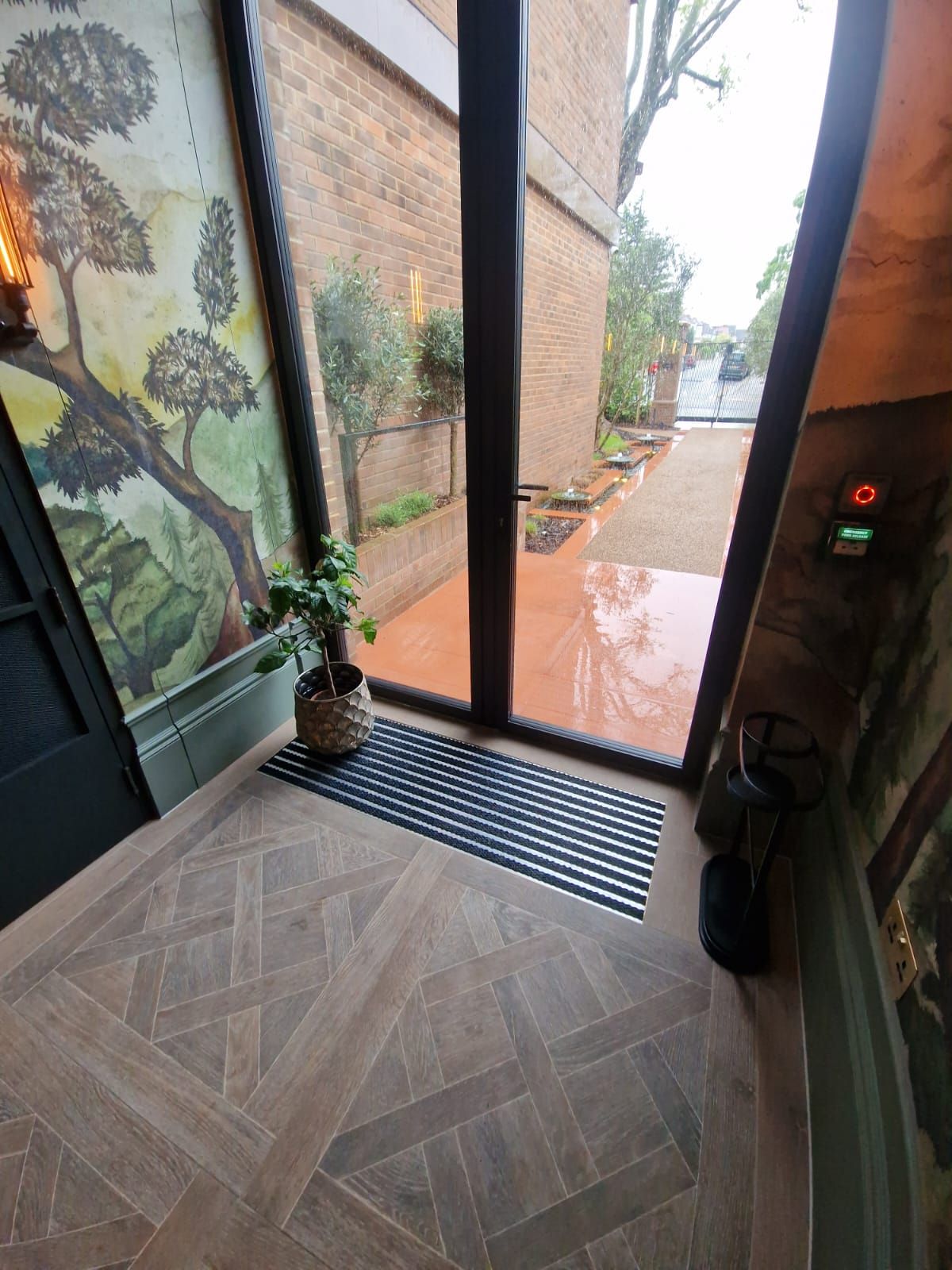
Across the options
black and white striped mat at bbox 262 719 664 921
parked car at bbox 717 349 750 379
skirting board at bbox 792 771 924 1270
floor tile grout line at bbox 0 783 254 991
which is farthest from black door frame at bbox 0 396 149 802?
skirting board at bbox 792 771 924 1270

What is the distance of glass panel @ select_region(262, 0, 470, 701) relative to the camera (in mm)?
1790

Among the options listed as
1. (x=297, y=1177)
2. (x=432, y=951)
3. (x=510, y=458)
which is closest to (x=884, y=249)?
(x=510, y=458)

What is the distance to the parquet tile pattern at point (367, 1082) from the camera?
3.27ft

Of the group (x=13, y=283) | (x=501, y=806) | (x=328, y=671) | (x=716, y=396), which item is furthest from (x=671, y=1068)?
(x=13, y=283)

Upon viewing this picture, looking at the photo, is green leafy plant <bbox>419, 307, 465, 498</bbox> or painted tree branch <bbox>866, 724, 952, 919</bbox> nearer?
painted tree branch <bbox>866, 724, 952, 919</bbox>

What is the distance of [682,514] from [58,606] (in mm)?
2440

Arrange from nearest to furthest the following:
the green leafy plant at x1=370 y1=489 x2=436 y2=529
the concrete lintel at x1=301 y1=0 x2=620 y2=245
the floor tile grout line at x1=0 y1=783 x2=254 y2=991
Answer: the floor tile grout line at x1=0 y1=783 x2=254 y2=991
the concrete lintel at x1=301 y1=0 x2=620 y2=245
the green leafy plant at x1=370 y1=489 x2=436 y2=529

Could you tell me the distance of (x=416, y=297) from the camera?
80.8 inches

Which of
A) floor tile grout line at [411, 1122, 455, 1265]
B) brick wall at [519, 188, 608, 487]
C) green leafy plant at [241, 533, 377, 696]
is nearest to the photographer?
floor tile grout line at [411, 1122, 455, 1265]

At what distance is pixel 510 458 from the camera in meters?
1.85

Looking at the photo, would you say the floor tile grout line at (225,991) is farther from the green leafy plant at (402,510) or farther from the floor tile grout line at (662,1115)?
the green leafy plant at (402,510)

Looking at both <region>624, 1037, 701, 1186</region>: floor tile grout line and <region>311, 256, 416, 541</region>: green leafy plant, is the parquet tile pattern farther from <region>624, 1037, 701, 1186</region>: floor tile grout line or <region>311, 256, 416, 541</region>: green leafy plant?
<region>311, 256, 416, 541</region>: green leafy plant

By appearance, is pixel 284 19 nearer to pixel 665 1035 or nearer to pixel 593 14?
A: pixel 593 14

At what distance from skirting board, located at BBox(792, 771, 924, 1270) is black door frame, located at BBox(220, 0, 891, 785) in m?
0.68
